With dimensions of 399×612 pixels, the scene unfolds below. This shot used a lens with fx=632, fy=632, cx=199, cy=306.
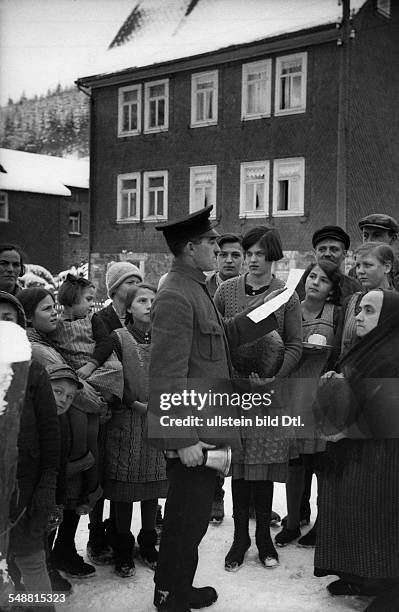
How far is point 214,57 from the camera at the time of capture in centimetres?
338

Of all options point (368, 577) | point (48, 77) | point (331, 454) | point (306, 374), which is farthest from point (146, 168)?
point (368, 577)

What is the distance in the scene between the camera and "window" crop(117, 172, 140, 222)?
11.0 ft

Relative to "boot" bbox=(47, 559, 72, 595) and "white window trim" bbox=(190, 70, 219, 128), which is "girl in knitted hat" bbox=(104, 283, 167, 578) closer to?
"boot" bbox=(47, 559, 72, 595)

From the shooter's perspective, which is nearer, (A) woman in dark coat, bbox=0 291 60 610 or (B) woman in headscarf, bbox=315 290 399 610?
(A) woman in dark coat, bbox=0 291 60 610

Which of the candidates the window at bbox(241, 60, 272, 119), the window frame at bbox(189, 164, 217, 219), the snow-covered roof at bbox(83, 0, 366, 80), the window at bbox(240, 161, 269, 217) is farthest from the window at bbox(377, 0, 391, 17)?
the window frame at bbox(189, 164, 217, 219)

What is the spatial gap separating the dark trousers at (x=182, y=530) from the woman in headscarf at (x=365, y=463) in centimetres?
67

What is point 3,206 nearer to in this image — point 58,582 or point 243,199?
point 243,199

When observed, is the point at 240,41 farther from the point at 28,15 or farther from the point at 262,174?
the point at 28,15

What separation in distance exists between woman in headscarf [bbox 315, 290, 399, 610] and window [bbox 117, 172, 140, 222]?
4.25 feet

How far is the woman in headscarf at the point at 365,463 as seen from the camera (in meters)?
2.77

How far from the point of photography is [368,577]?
2781 mm

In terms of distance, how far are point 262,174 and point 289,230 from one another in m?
0.38

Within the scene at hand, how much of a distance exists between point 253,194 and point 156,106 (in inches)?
28.5

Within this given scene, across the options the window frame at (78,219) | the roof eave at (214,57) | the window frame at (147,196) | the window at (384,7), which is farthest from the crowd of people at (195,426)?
the window at (384,7)
